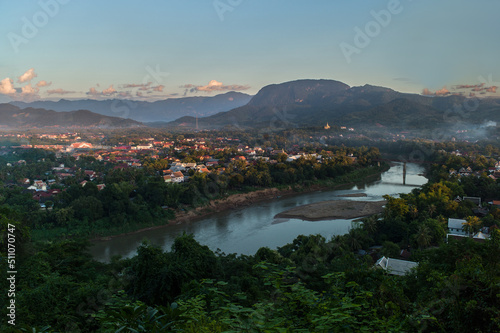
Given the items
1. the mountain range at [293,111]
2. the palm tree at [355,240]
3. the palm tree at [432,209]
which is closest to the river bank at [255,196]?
the palm tree at [355,240]

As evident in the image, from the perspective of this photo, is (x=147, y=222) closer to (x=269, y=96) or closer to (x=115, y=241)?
(x=115, y=241)

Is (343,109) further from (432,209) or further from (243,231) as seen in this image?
(243,231)

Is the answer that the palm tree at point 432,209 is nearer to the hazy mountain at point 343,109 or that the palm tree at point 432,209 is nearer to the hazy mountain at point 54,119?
the hazy mountain at point 343,109

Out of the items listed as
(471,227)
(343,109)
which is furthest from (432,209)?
(343,109)

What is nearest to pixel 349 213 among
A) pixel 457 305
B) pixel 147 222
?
pixel 147 222

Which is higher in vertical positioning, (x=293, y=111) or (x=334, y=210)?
A: (x=293, y=111)

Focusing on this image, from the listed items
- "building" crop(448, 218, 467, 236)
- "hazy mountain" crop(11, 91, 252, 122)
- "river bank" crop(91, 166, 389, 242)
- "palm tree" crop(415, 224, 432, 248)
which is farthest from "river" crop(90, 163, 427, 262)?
"hazy mountain" crop(11, 91, 252, 122)
